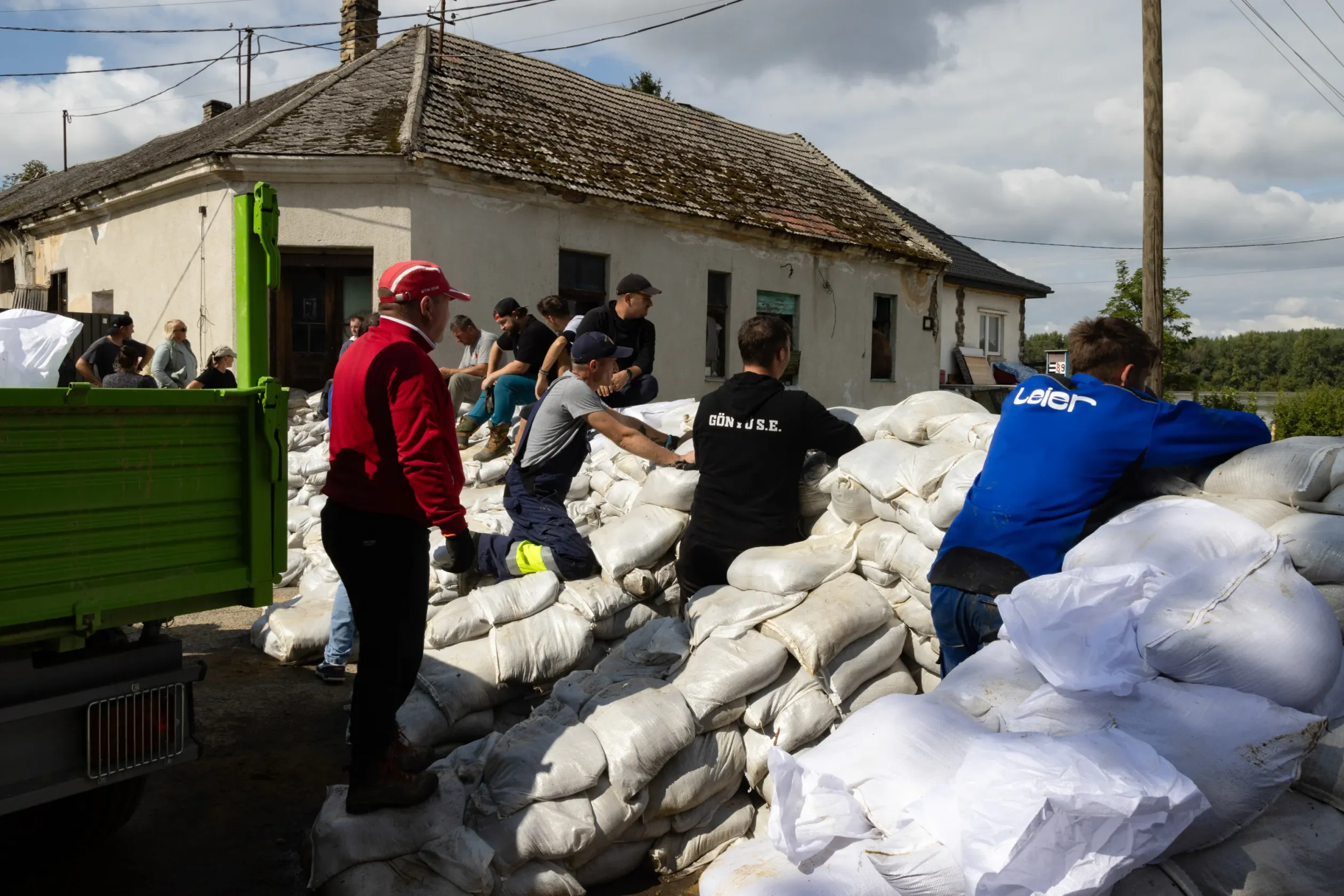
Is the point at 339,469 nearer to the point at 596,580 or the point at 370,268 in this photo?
the point at 596,580

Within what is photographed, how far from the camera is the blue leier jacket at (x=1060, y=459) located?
2973 millimetres

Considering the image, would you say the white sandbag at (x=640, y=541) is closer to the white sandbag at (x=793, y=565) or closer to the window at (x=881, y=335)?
the white sandbag at (x=793, y=565)

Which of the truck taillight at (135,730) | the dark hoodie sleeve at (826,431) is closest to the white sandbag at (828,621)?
the dark hoodie sleeve at (826,431)

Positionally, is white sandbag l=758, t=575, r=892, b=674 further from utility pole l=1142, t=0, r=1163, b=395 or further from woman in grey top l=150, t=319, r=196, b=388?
utility pole l=1142, t=0, r=1163, b=395

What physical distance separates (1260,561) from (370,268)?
10.4 metres

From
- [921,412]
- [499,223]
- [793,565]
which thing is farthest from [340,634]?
[499,223]

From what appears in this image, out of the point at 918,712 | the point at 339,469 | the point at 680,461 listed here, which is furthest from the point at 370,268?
the point at 918,712

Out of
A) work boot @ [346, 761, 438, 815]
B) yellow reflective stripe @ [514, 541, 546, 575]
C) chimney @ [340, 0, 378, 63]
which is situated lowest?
work boot @ [346, 761, 438, 815]

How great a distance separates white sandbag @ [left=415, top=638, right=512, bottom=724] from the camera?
374cm

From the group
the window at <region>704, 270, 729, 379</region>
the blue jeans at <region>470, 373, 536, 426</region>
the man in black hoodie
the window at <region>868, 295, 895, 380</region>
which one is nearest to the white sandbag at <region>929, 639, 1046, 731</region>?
the man in black hoodie

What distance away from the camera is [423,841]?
110 inches

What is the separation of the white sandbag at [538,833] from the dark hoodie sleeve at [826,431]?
1731 mm

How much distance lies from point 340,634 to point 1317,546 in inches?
157

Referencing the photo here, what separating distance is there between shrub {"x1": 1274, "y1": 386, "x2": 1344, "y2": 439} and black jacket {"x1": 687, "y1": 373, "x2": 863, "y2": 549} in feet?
51.1
